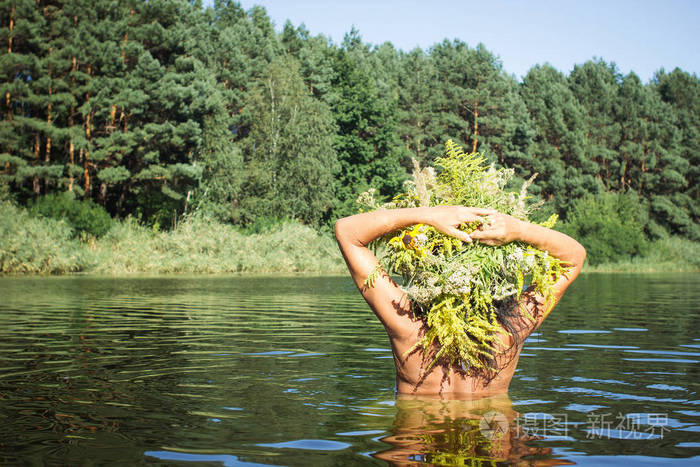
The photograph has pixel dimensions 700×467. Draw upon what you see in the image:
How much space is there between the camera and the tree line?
157 ft

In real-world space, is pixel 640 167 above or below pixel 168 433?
above

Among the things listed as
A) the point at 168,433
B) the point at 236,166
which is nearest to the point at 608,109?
the point at 236,166

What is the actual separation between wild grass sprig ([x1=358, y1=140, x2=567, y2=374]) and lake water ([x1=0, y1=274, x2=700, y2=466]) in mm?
628

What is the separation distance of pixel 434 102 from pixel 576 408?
72.5m

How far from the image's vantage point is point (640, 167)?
266ft

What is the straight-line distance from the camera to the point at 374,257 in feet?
17.9

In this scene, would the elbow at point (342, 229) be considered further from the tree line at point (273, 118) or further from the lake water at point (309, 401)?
the tree line at point (273, 118)

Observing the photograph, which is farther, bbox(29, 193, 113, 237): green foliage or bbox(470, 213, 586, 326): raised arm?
bbox(29, 193, 113, 237): green foliage

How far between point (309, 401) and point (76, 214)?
133ft

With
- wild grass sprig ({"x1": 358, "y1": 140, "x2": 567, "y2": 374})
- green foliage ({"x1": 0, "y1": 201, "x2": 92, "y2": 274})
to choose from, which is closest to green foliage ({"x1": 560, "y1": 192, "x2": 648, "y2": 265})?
green foliage ({"x1": 0, "y1": 201, "x2": 92, "y2": 274})

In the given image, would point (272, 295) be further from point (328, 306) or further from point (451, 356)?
point (451, 356)

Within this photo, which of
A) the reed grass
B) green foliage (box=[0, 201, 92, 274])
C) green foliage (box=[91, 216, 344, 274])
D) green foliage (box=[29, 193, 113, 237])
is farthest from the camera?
the reed grass

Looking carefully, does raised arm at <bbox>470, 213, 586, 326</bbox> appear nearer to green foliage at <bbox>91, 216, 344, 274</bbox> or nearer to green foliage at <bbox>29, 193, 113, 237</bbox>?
green foliage at <bbox>91, 216, 344, 274</bbox>

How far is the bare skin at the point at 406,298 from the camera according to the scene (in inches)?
197
